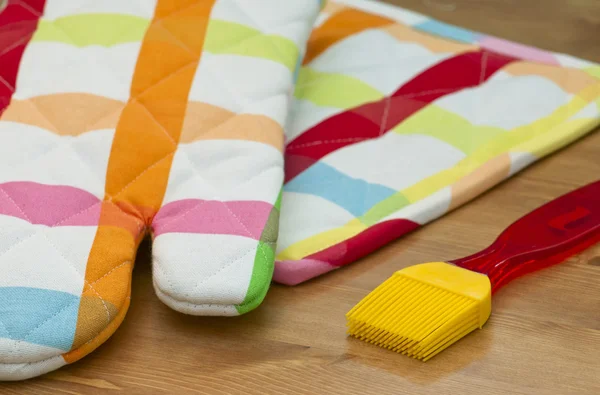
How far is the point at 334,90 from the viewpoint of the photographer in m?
0.76

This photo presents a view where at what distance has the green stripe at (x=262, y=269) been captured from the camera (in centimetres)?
52

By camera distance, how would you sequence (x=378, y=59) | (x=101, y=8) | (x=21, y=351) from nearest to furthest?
(x=21, y=351) → (x=101, y=8) → (x=378, y=59)

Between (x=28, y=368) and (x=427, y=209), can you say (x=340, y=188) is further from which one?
(x=28, y=368)

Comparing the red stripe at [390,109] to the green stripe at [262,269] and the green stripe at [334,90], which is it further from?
the green stripe at [262,269]

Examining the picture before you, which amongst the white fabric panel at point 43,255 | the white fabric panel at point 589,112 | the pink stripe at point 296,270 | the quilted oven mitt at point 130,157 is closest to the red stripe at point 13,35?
the quilted oven mitt at point 130,157

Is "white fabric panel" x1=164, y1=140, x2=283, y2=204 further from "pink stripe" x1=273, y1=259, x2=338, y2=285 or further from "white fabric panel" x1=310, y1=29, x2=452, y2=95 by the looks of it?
"white fabric panel" x1=310, y1=29, x2=452, y2=95

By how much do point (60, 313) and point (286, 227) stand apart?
182 millimetres

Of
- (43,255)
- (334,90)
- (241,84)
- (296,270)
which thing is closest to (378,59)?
(334,90)

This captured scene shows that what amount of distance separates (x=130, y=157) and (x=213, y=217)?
9 cm

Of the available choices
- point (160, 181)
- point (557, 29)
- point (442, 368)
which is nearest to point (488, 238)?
point (442, 368)

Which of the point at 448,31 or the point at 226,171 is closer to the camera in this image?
the point at 226,171

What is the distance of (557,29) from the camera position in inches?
36.4

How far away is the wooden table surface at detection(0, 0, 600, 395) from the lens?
0.51 meters

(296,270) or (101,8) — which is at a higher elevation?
(101,8)
